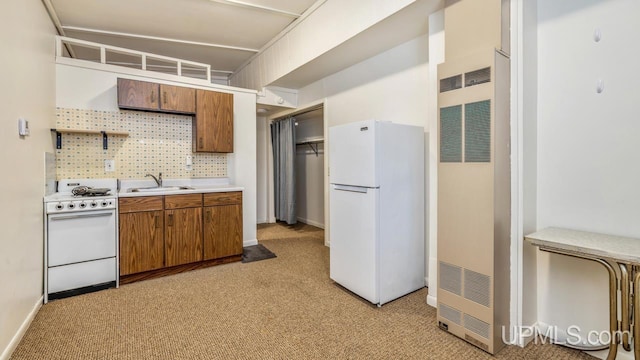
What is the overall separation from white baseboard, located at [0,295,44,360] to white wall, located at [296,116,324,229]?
394 centimetres

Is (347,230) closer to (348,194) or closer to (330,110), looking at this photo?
(348,194)

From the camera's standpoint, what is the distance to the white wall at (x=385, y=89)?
111 inches

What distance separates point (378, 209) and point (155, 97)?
2.89 m

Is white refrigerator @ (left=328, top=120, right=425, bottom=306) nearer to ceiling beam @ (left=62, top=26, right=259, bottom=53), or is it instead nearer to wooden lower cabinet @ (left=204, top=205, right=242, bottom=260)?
wooden lower cabinet @ (left=204, top=205, right=242, bottom=260)

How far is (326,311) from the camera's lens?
7.68 ft

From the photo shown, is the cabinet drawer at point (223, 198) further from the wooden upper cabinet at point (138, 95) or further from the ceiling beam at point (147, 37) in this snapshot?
the ceiling beam at point (147, 37)

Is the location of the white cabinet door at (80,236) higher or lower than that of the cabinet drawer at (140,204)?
lower

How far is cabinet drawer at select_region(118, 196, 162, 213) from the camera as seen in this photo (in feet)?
9.29

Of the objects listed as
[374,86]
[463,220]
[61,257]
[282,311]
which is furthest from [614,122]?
[61,257]

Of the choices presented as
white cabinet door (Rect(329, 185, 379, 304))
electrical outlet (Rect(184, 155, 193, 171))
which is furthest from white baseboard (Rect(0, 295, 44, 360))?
white cabinet door (Rect(329, 185, 379, 304))

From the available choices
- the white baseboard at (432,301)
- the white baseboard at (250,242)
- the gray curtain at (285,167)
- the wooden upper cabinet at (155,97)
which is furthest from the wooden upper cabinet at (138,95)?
the white baseboard at (432,301)

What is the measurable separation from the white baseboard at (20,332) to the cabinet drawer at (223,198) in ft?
5.21

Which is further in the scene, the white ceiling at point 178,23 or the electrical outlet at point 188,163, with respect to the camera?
the electrical outlet at point 188,163

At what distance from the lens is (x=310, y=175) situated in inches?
230
